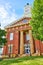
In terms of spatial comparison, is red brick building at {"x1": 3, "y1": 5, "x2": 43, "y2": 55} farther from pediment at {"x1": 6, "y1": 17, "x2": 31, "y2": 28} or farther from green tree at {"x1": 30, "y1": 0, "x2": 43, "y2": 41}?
green tree at {"x1": 30, "y1": 0, "x2": 43, "y2": 41}

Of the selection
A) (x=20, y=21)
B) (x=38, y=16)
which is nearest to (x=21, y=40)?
(x=20, y=21)

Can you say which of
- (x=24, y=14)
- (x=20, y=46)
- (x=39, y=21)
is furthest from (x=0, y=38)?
(x=24, y=14)

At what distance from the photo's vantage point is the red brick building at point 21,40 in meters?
44.1

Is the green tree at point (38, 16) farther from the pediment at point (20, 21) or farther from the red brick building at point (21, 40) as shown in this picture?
the pediment at point (20, 21)

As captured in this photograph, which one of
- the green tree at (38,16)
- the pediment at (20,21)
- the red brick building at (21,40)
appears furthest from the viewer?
the pediment at (20,21)

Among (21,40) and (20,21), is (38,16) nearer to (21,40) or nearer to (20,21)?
(21,40)

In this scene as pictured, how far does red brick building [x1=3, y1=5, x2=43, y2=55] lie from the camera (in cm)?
4408

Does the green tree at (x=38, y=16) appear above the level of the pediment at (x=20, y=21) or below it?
below

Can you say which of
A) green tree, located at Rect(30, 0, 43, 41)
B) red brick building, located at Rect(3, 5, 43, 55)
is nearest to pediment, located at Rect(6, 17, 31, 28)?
red brick building, located at Rect(3, 5, 43, 55)

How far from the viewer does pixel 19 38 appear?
46969 millimetres

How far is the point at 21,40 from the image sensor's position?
45938 mm

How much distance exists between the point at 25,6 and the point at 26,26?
715 cm

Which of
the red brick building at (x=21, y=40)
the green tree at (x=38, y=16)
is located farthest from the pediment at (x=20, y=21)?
the green tree at (x=38, y=16)

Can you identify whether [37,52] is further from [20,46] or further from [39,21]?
[39,21]
